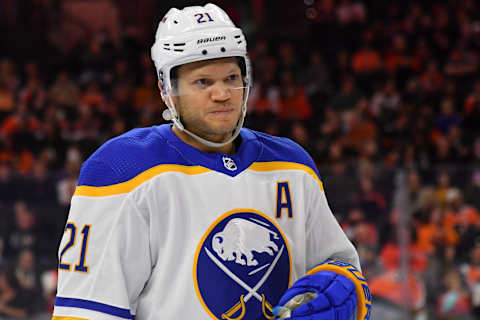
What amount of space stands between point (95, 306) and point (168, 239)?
213 millimetres

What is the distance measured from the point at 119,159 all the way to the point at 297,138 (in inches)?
179

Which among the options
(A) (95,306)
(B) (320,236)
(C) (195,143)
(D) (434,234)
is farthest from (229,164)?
(D) (434,234)

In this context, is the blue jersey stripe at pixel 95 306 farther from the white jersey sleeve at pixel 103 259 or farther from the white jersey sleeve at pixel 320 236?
the white jersey sleeve at pixel 320 236

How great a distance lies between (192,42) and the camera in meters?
1.65

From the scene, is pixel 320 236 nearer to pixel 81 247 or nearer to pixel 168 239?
pixel 168 239

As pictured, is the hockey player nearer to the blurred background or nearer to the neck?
the neck

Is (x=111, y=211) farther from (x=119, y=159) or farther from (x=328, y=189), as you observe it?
(x=328, y=189)

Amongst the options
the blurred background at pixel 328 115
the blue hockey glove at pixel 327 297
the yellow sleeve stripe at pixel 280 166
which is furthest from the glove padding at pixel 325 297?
the blurred background at pixel 328 115

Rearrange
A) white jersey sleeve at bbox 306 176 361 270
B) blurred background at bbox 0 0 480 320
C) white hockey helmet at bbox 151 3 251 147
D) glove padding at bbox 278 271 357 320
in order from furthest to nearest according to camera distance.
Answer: blurred background at bbox 0 0 480 320
white jersey sleeve at bbox 306 176 361 270
white hockey helmet at bbox 151 3 251 147
glove padding at bbox 278 271 357 320

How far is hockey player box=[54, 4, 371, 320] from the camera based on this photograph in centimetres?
156

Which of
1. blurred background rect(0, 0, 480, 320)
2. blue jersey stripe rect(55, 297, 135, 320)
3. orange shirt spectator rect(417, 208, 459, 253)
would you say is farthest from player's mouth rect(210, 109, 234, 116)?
orange shirt spectator rect(417, 208, 459, 253)

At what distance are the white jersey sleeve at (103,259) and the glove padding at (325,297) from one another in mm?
337

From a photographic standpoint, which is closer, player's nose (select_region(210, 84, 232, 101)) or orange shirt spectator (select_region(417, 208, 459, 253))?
player's nose (select_region(210, 84, 232, 101))

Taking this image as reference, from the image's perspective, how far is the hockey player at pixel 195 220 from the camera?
5.13 feet
